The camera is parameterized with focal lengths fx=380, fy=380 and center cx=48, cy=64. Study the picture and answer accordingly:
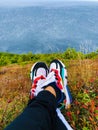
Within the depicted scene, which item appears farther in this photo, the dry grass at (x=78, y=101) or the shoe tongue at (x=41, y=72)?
the shoe tongue at (x=41, y=72)

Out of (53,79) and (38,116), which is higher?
(53,79)

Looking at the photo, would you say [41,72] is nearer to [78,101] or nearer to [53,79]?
[53,79]

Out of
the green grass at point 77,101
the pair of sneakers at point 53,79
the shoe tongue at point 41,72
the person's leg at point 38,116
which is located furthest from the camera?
the shoe tongue at point 41,72

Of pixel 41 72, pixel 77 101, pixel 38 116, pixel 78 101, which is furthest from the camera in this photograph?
pixel 41 72

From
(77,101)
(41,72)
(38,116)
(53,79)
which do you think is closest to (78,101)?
(77,101)

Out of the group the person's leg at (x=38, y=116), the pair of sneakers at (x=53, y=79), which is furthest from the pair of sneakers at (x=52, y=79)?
the person's leg at (x=38, y=116)

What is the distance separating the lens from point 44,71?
7254mm

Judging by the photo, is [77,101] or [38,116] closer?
[38,116]

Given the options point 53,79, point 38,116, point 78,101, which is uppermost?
point 53,79

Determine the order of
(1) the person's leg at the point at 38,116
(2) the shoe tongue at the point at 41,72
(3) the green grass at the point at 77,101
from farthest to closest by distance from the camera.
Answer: (2) the shoe tongue at the point at 41,72 < (3) the green grass at the point at 77,101 < (1) the person's leg at the point at 38,116

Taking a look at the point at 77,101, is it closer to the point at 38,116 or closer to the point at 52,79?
the point at 52,79

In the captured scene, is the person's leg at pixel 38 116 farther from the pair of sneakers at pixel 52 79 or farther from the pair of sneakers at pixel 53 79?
the pair of sneakers at pixel 52 79

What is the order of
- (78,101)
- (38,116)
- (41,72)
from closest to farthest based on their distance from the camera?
(38,116), (78,101), (41,72)

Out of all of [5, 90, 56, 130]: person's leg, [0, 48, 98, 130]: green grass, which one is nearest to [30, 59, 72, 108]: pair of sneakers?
[0, 48, 98, 130]: green grass
